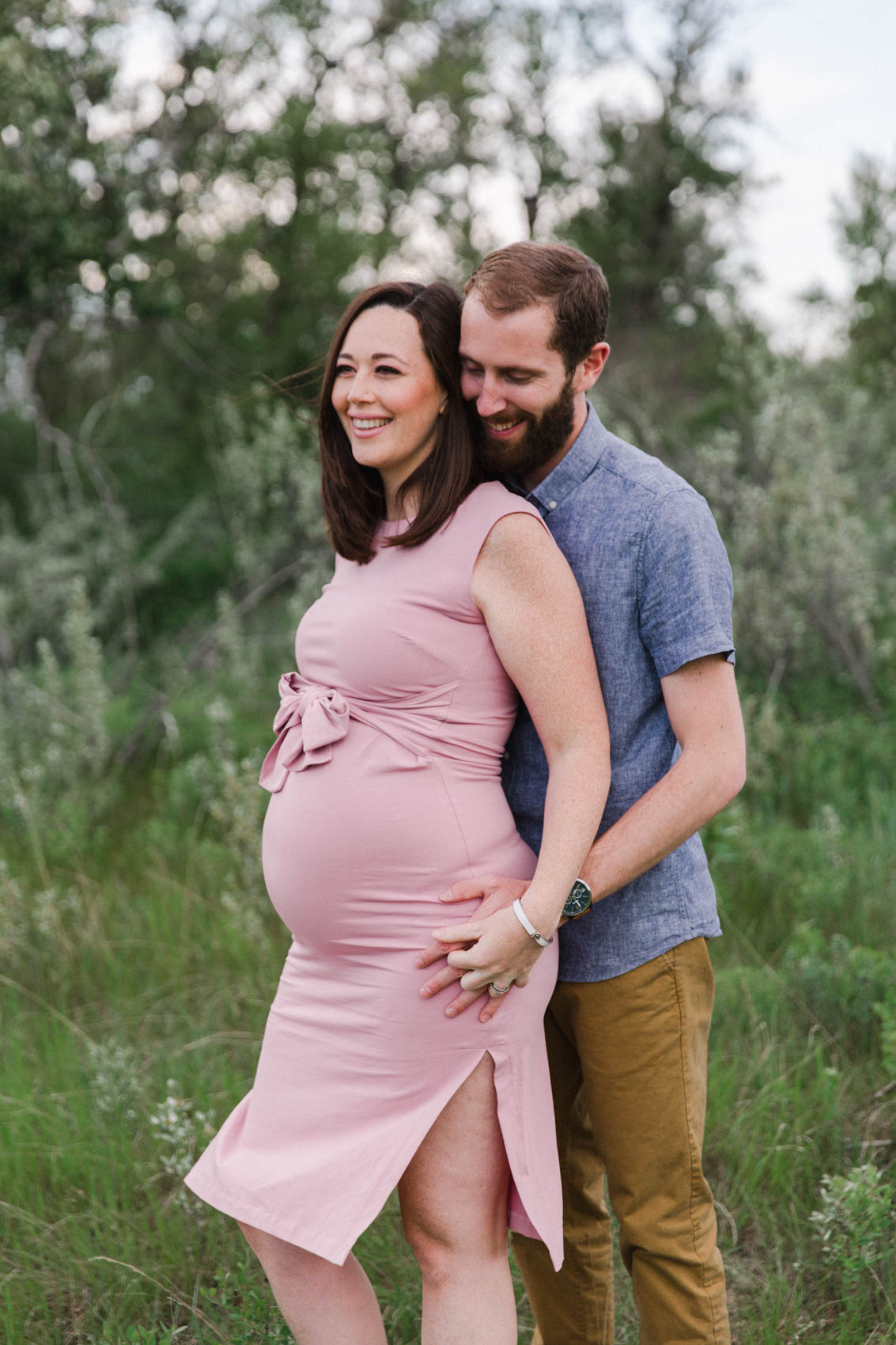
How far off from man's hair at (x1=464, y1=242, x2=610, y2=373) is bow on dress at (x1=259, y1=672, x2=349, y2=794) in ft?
2.41

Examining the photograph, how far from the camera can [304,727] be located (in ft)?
6.45

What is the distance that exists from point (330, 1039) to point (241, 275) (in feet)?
35.4

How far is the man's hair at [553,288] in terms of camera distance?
194cm

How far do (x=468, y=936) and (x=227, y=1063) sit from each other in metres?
1.82

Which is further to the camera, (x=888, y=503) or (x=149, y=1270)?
(x=888, y=503)

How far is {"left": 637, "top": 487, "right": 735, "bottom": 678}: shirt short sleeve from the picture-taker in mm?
1891

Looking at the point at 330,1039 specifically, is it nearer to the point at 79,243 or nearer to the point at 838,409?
the point at 79,243

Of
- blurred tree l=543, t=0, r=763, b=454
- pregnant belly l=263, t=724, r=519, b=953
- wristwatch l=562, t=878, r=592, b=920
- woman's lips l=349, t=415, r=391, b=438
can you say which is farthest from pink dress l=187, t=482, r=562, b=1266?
blurred tree l=543, t=0, r=763, b=454

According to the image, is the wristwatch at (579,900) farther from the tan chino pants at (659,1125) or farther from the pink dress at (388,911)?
the tan chino pants at (659,1125)

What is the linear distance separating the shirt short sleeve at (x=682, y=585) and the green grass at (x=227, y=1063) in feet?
4.61

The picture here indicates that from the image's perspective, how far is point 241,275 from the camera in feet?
37.6

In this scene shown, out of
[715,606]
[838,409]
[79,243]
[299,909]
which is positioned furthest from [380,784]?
[838,409]

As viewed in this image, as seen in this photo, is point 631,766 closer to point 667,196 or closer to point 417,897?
point 417,897

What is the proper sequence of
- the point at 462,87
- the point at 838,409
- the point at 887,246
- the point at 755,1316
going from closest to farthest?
the point at 755,1316 < the point at 838,409 < the point at 887,246 < the point at 462,87
